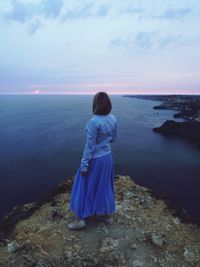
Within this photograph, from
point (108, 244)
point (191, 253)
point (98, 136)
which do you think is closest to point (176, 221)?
point (191, 253)

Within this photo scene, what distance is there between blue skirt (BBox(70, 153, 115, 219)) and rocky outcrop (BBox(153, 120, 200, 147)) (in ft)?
101

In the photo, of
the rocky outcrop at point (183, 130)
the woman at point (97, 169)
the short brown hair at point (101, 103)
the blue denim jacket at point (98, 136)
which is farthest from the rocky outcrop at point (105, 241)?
the rocky outcrop at point (183, 130)

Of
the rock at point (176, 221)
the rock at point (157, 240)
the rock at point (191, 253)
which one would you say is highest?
the rock at point (157, 240)

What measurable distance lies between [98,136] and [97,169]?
2.45ft

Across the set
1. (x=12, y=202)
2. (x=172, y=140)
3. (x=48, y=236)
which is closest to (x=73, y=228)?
(x=48, y=236)

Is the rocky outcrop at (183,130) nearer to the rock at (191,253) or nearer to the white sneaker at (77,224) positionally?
the rock at (191,253)

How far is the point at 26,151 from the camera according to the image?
89.0ft

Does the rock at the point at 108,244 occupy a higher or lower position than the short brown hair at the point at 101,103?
lower

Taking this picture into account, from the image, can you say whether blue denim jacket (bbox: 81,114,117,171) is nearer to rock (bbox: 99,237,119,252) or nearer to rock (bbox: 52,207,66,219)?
rock (bbox: 99,237,119,252)

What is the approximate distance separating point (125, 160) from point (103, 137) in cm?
1884

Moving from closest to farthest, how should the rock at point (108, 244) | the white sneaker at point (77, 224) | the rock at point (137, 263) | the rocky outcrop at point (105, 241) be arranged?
the rock at point (137, 263) < the rocky outcrop at point (105, 241) < the rock at point (108, 244) < the white sneaker at point (77, 224)

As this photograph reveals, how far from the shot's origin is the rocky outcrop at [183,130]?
3676 cm

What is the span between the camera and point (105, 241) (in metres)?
5.65

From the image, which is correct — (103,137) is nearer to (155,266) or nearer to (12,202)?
(155,266)
